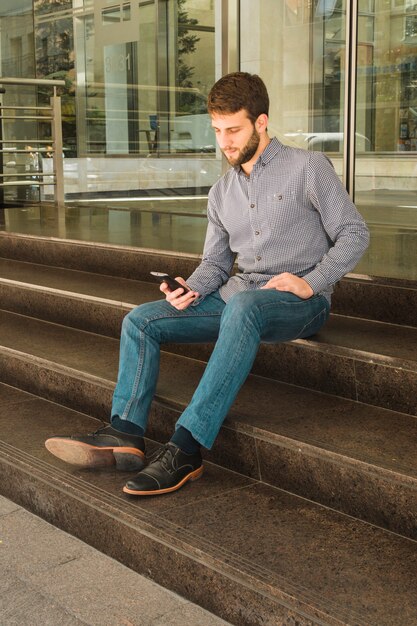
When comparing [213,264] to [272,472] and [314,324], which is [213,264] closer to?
[314,324]

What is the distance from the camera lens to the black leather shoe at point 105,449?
298 centimetres

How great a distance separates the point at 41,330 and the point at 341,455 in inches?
93.2

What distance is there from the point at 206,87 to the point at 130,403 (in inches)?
221

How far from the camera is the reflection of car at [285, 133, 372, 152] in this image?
6.44 metres

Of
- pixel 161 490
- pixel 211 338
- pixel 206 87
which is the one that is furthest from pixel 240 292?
pixel 206 87

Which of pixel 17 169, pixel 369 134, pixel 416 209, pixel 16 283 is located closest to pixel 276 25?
pixel 369 134

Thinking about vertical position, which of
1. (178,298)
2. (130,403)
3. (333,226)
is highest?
(333,226)

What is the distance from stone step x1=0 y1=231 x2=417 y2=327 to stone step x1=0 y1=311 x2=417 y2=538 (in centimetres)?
61

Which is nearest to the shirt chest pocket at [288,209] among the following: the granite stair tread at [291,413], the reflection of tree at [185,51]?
the granite stair tread at [291,413]

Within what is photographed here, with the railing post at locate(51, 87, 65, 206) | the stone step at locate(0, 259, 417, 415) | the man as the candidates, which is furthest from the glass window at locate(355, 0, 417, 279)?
the railing post at locate(51, 87, 65, 206)

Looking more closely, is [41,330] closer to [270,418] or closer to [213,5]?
[270,418]

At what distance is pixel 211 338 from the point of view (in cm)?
324

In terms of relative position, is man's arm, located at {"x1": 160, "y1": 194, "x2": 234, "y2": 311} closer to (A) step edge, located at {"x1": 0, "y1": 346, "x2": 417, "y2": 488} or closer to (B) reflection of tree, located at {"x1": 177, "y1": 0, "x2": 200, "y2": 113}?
(A) step edge, located at {"x1": 0, "y1": 346, "x2": 417, "y2": 488}

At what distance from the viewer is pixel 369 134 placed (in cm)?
646
